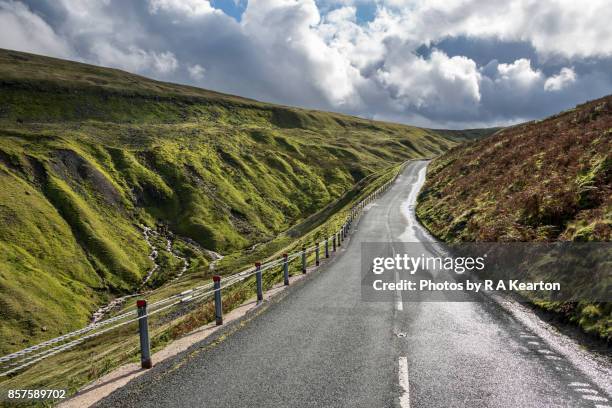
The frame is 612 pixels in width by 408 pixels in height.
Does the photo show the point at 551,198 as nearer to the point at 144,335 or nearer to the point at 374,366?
the point at 374,366

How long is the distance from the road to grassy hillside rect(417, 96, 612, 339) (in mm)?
2369

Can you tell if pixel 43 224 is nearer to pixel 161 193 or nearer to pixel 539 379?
pixel 161 193

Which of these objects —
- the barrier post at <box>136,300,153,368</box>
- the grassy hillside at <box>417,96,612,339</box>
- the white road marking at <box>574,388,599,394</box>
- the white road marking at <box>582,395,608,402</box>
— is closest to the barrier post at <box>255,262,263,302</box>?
the barrier post at <box>136,300,153,368</box>

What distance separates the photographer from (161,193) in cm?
6869

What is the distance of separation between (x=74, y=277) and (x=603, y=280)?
48758 millimetres

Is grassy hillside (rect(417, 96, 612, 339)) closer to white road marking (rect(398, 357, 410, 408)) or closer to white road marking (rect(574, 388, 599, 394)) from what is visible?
white road marking (rect(574, 388, 599, 394))

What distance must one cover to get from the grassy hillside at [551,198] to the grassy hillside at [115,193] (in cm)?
3628

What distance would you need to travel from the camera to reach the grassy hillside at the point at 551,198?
1271 centimetres

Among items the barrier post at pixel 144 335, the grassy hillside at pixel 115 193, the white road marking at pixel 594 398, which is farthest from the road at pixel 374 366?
the grassy hillside at pixel 115 193

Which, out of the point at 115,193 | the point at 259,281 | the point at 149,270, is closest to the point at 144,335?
the point at 259,281

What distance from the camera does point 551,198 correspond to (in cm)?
1702

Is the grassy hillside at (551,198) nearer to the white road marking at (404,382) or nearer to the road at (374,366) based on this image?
the road at (374,366)

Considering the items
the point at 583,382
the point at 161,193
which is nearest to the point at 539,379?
the point at 583,382

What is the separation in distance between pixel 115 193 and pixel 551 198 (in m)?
60.6
